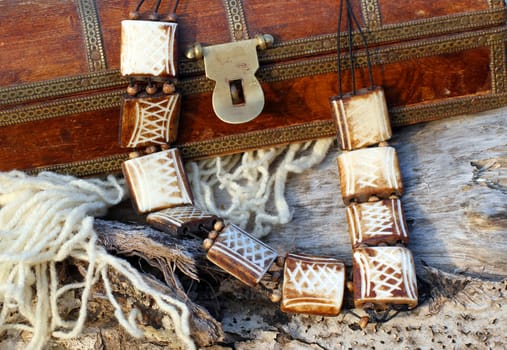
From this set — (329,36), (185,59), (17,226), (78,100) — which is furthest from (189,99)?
(17,226)

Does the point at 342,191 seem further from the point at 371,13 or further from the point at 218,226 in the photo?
the point at 371,13

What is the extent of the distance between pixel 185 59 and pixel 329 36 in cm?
38

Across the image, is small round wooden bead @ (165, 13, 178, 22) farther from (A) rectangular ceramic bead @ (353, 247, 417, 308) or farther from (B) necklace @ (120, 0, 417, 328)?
(A) rectangular ceramic bead @ (353, 247, 417, 308)

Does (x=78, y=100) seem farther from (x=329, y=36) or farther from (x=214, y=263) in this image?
(x=329, y=36)

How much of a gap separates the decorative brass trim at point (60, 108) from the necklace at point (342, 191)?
64mm

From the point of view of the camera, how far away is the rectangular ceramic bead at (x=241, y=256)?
1.49 metres

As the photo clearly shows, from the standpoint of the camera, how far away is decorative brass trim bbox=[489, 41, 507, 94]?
1719mm

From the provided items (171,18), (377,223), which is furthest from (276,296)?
(171,18)

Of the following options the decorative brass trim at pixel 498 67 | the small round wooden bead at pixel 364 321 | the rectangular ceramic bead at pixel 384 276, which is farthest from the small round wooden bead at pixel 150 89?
the decorative brass trim at pixel 498 67

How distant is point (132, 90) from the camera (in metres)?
1.61

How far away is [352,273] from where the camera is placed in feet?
5.07

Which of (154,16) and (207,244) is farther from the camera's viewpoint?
(154,16)

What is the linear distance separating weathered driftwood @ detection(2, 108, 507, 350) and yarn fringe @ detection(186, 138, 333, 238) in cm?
4

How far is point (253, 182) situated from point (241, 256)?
1.07 feet
